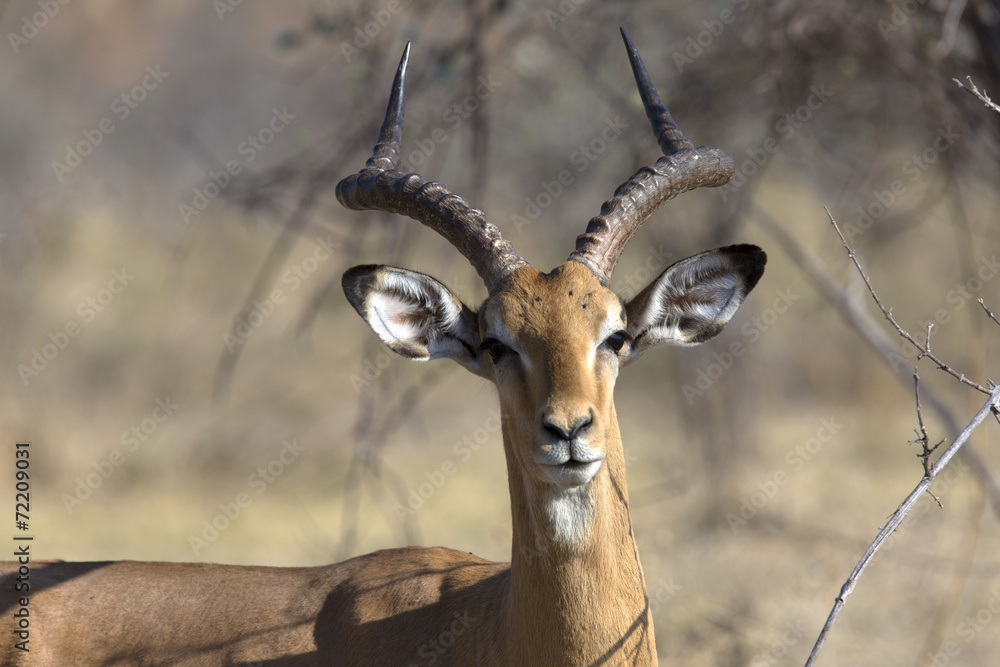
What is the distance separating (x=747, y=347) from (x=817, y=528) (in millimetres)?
2392

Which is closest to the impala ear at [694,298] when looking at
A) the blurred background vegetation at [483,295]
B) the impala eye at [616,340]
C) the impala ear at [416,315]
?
the impala eye at [616,340]

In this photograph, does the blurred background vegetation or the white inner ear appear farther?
the blurred background vegetation

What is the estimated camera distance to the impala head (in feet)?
12.4

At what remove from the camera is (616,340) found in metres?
4.21

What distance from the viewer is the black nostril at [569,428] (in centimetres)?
353

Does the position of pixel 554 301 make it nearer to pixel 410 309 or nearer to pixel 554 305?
pixel 554 305

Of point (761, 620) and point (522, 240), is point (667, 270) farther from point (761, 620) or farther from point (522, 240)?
point (522, 240)

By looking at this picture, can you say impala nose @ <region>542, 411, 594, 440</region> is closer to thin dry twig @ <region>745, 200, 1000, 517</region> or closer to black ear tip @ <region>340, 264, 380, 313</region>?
black ear tip @ <region>340, 264, 380, 313</region>

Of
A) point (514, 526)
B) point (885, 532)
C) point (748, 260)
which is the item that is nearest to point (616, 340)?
point (748, 260)

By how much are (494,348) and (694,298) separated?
1.06 m

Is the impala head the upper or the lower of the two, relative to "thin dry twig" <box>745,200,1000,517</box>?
lower

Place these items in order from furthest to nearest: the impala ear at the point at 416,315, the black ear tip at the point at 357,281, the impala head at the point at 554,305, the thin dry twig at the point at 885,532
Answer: the impala ear at the point at 416,315 → the black ear tip at the point at 357,281 → the impala head at the point at 554,305 → the thin dry twig at the point at 885,532

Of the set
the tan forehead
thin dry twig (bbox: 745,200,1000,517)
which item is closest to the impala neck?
the tan forehead

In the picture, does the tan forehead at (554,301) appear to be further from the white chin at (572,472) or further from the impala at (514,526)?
the white chin at (572,472)
